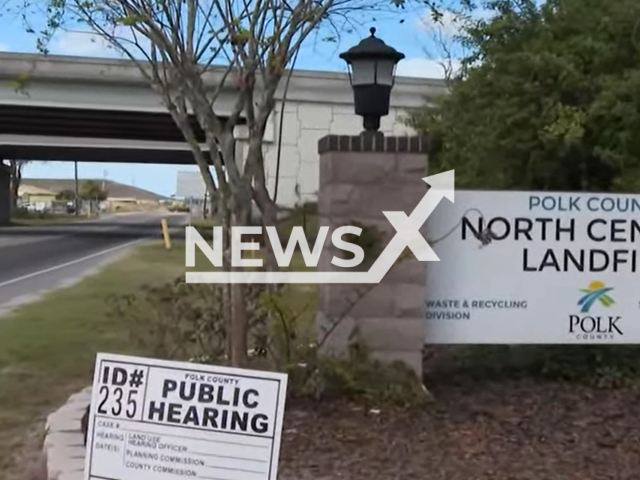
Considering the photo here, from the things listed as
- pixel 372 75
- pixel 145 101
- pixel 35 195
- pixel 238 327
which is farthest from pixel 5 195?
pixel 35 195

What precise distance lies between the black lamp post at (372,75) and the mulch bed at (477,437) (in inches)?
81.5

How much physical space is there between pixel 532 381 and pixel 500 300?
66 cm

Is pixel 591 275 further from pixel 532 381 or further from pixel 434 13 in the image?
pixel 434 13

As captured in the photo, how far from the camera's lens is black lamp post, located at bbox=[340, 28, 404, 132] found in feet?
24.6

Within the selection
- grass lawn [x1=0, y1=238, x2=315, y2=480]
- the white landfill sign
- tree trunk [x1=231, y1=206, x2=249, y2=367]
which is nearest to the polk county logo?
grass lawn [x1=0, y1=238, x2=315, y2=480]

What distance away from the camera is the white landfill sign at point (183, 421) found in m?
3.94

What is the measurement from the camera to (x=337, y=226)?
6840mm

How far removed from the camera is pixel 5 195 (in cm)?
6925

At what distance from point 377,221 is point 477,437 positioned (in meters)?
1.62

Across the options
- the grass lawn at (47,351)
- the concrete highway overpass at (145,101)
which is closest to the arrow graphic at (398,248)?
the grass lawn at (47,351)

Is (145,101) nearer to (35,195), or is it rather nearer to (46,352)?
(46,352)

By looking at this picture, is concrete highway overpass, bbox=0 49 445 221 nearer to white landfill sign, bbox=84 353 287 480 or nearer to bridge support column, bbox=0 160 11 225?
white landfill sign, bbox=84 353 287 480

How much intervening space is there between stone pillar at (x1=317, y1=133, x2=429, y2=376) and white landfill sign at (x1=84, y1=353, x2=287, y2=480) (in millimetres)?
2855

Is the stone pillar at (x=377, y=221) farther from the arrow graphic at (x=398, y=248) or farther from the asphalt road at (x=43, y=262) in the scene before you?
the asphalt road at (x=43, y=262)
